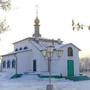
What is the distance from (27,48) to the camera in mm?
37469

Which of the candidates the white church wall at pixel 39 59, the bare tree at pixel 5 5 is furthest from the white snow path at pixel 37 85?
the bare tree at pixel 5 5

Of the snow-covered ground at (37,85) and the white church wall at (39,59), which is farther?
the white church wall at (39,59)

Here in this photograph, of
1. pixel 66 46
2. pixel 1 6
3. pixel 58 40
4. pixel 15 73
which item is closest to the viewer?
pixel 1 6

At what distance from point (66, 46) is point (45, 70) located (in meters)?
3.97

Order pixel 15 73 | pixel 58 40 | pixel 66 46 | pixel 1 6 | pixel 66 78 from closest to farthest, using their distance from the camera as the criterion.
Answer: pixel 1 6
pixel 66 78
pixel 66 46
pixel 15 73
pixel 58 40

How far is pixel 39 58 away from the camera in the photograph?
3441 cm

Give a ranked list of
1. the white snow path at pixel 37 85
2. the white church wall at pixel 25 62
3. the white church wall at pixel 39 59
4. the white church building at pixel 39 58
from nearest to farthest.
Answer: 1. the white snow path at pixel 37 85
2. the white church wall at pixel 39 59
3. the white church building at pixel 39 58
4. the white church wall at pixel 25 62

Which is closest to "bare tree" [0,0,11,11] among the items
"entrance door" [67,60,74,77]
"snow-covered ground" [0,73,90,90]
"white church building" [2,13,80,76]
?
"snow-covered ground" [0,73,90,90]

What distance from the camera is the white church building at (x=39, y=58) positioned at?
34.1 meters

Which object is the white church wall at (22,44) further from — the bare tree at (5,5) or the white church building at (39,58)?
the bare tree at (5,5)

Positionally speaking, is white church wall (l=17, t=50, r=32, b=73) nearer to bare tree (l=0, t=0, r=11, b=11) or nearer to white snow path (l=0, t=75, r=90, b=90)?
white snow path (l=0, t=75, r=90, b=90)

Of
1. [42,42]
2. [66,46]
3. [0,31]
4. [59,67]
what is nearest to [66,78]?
[59,67]

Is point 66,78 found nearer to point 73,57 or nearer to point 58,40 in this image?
point 73,57

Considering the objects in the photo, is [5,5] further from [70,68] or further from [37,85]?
[70,68]
